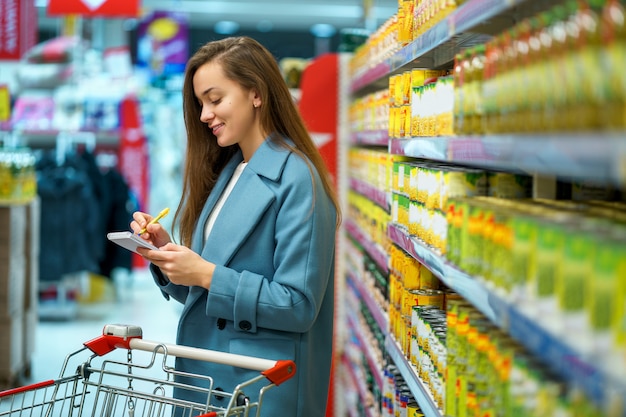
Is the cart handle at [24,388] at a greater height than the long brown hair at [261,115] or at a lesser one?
lesser

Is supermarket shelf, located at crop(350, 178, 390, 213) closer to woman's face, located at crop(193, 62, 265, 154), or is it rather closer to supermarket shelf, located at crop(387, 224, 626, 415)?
woman's face, located at crop(193, 62, 265, 154)

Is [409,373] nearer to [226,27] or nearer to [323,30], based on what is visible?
[226,27]

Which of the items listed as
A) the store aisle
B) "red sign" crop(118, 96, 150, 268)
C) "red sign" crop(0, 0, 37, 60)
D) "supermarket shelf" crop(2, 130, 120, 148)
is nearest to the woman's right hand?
the store aisle

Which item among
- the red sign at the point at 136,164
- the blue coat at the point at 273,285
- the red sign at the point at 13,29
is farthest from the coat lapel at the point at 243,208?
the red sign at the point at 136,164

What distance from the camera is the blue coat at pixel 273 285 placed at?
2504mm

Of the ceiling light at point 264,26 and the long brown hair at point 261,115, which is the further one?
the ceiling light at point 264,26

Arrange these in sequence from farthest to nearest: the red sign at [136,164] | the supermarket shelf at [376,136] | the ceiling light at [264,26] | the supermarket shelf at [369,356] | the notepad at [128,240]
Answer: the ceiling light at [264,26]
the red sign at [136,164]
the supermarket shelf at [369,356]
the supermarket shelf at [376,136]
the notepad at [128,240]

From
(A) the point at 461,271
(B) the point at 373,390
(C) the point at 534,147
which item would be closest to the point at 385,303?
(B) the point at 373,390

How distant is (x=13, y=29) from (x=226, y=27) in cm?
1201

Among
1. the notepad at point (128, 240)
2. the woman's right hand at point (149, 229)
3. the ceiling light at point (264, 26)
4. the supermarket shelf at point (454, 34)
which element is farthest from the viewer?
the ceiling light at point (264, 26)

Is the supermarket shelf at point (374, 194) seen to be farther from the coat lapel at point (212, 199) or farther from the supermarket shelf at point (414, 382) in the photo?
the coat lapel at point (212, 199)

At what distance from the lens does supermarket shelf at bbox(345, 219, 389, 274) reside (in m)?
3.61

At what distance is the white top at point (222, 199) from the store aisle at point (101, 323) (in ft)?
13.7

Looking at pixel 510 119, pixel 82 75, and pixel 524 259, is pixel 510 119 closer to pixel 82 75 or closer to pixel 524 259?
pixel 524 259
